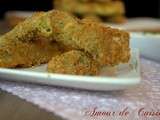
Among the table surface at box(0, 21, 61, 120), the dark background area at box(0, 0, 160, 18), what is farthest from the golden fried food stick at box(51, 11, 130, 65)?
the dark background area at box(0, 0, 160, 18)

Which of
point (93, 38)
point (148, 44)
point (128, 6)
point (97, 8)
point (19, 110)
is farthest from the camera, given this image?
point (128, 6)

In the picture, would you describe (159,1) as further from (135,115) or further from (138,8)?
(135,115)

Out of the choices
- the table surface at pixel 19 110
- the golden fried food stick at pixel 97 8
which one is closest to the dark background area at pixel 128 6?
the golden fried food stick at pixel 97 8

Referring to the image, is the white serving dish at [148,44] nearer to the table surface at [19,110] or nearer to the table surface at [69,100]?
the table surface at [69,100]

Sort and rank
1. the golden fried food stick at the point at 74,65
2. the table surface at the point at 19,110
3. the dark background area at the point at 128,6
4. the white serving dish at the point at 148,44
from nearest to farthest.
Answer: the table surface at the point at 19,110, the golden fried food stick at the point at 74,65, the white serving dish at the point at 148,44, the dark background area at the point at 128,6

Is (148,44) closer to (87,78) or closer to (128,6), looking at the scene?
(87,78)

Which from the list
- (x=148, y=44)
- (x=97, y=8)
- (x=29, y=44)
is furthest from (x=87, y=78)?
(x=97, y=8)

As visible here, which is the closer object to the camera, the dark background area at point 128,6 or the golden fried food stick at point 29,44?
the golden fried food stick at point 29,44
